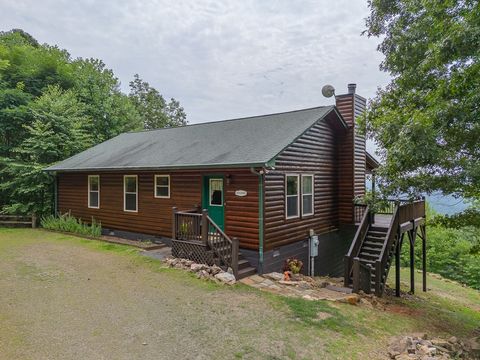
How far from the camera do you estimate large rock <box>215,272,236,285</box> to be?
24.6ft

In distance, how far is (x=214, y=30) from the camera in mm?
14898

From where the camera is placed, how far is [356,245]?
9.14 metres

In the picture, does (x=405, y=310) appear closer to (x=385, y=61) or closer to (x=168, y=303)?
(x=168, y=303)

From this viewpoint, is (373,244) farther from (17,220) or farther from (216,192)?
(17,220)

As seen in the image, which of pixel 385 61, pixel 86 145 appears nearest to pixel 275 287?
pixel 385 61

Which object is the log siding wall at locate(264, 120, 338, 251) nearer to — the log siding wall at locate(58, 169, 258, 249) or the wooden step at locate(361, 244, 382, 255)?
the log siding wall at locate(58, 169, 258, 249)

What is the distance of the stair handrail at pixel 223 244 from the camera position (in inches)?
310

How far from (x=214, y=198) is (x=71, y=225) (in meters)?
7.23

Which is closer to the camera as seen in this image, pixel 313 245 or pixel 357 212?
pixel 313 245

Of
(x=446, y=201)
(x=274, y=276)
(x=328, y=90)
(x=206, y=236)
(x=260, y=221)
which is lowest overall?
Result: (x=274, y=276)

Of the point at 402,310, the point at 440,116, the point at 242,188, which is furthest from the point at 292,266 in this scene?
the point at 440,116

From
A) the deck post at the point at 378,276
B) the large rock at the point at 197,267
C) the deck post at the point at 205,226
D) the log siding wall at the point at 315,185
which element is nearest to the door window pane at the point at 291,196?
the log siding wall at the point at 315,185

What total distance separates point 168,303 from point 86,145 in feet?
44.7

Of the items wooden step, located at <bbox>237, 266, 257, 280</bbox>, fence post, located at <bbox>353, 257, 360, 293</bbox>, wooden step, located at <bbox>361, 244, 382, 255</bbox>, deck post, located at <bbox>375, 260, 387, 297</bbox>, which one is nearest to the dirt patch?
deck post, located at <bbox>375, 260, 387, 297</bbox>
